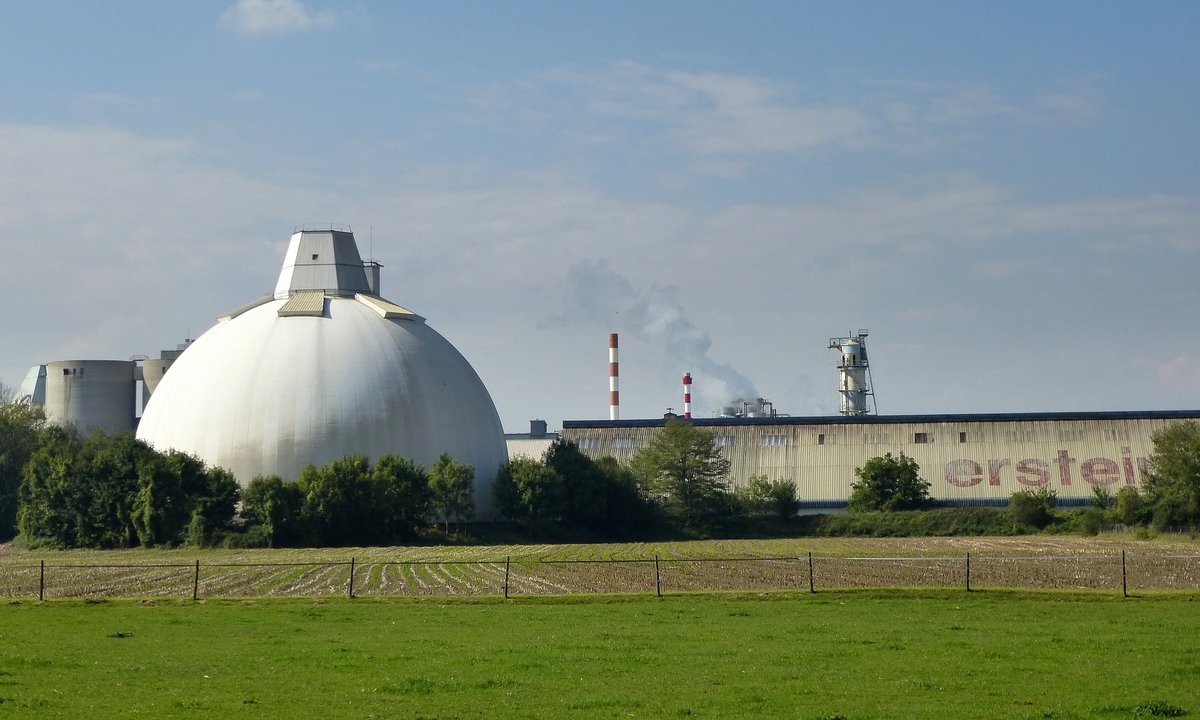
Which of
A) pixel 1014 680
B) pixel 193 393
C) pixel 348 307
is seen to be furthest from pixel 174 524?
pixel 1014 680

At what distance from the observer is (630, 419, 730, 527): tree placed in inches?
3482

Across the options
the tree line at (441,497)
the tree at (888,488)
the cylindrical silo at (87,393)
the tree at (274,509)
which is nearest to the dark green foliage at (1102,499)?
the tree line at (441,497)

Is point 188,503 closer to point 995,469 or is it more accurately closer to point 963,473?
point 963,473

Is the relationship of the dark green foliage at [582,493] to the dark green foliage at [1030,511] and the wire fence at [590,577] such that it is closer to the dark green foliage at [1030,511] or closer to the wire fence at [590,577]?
the dark green foliage at [1030,511]

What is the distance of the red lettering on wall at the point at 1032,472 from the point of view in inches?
3644

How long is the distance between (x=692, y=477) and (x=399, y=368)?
20.5 metres

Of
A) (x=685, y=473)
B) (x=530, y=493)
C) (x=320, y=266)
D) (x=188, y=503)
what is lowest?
(x=188, y=503)

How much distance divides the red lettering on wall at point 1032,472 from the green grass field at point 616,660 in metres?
61.6

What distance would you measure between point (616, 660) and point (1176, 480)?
187 ft

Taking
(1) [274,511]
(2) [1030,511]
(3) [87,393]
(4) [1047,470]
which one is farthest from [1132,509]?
(3) [87,393]

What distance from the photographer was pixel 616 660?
22000mm

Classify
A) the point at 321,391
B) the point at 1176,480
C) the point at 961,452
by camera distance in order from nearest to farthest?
the point at 1176,480, the point at 321,391, the point at 961,452

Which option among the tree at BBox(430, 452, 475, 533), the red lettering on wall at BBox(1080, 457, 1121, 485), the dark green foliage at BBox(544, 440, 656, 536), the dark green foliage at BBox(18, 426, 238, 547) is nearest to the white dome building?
the tree at BBox(430, 452, 475, 533)

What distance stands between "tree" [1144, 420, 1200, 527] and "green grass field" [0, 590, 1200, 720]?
129ft
